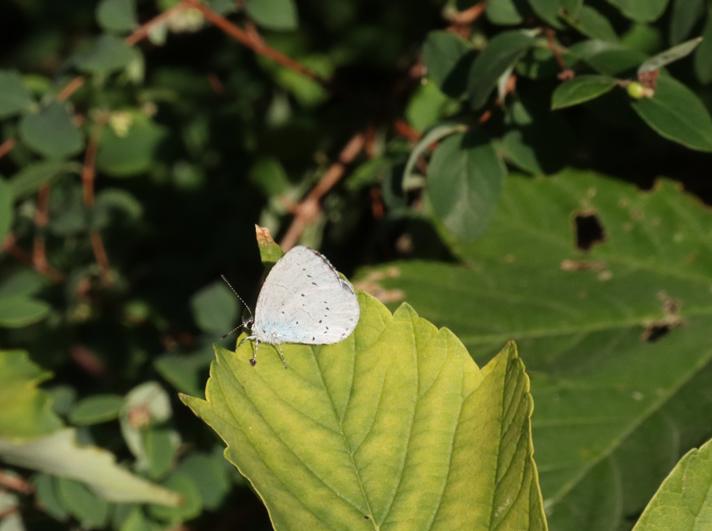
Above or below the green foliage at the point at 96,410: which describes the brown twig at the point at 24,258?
above

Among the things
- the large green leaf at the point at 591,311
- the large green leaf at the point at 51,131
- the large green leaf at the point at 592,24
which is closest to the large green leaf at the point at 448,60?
the large green leaf at the point at 592,24

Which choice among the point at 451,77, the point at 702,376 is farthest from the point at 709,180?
the point at 451,77

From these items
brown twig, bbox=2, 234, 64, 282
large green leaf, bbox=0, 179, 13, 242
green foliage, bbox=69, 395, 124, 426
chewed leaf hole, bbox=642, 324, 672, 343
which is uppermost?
large green leaf, bbox=0, 179, 13, 242

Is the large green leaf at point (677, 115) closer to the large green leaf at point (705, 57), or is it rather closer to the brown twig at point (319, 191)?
the large green leaf at point (705, 57)

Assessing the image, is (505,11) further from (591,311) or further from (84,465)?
(84,465)

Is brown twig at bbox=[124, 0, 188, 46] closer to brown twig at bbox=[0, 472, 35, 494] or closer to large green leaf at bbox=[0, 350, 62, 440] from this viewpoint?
large green leaf at bbox=[0, 350, 62, 440]

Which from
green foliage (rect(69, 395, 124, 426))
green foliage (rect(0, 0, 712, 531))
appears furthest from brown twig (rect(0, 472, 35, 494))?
green foliage (rect(69, 395, 124, 426))

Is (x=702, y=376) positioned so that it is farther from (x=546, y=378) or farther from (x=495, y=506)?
(x=495, y=506)

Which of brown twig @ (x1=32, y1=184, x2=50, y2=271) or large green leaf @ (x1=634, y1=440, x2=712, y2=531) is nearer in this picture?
large green leaf @ (x1=634, y1=440, x2=712, y2=531)
